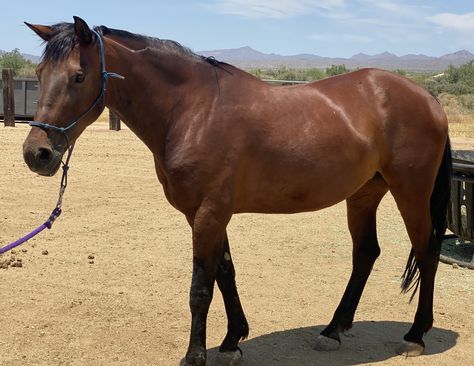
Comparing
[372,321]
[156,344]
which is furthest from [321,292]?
[156,344]

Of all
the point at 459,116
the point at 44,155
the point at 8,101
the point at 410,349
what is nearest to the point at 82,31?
the point at 44,155

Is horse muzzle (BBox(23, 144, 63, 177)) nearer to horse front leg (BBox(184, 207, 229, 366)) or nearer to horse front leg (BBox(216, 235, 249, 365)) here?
horse front leg (BBox(184, 207, 229, 366))

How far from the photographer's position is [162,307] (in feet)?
15.7

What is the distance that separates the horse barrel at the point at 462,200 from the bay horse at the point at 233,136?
194 cm

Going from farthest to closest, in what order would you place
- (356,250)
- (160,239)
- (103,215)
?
(103,215), (160,239), (356,250)

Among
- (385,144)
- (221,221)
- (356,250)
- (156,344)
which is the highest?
(385,144)

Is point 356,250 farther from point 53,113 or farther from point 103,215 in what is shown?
point 103,215

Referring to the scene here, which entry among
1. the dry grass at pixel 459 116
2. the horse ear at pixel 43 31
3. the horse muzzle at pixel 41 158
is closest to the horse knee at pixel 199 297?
the horse muzzle at pixel 41 158

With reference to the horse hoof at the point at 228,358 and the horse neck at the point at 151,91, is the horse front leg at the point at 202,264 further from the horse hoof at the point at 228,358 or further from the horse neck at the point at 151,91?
the horse neck at the point at 151,91

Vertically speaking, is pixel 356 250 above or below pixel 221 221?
below

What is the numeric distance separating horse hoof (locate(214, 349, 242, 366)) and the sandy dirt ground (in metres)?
0.14

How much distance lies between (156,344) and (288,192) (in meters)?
1.41

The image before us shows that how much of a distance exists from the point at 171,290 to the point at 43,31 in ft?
8.62

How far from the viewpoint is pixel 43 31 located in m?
3.26
